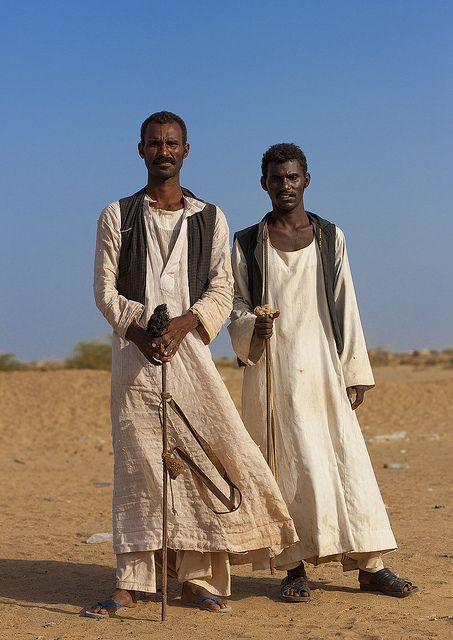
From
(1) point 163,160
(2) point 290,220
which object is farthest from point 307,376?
(1) point 163,160

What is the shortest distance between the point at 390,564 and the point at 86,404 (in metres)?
11.8

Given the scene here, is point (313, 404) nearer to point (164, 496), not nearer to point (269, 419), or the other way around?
point (269, 419)

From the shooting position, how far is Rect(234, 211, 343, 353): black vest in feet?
19.4

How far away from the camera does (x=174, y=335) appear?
526 centimetres

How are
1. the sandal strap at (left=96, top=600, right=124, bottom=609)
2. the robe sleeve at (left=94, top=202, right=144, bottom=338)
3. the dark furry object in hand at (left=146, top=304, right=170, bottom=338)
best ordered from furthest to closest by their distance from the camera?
the sandal strap at (left=96, top=600, right=124, bottom=609)
the robe sleeve at (left=94, top=202, right=144, bottom=338)
the dark furry object in hand at (left=146, top=304, right=170, bottom=338)

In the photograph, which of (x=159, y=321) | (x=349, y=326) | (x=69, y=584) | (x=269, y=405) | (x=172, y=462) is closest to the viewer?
(x=159, y=321)

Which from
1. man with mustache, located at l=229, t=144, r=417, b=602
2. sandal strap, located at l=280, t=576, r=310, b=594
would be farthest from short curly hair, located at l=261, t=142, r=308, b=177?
sandal strap, located at l=280, t=576, r=310, b=594

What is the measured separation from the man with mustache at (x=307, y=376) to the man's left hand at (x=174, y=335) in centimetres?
51

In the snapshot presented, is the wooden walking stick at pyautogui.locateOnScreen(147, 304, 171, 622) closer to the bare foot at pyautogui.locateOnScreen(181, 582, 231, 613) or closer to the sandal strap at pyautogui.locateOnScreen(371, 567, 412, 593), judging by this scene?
the bare foot at pyautogui.locateOnScreen(181, 582, 231, 613)

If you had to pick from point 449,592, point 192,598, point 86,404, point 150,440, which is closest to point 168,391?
point 150,440

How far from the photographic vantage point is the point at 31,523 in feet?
30.5

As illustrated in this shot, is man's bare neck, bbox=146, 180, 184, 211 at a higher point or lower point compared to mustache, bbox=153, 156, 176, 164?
lower

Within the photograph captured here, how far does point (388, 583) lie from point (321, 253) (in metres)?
1.96

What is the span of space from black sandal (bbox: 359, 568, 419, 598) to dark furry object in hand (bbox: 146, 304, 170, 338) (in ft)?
6.57
